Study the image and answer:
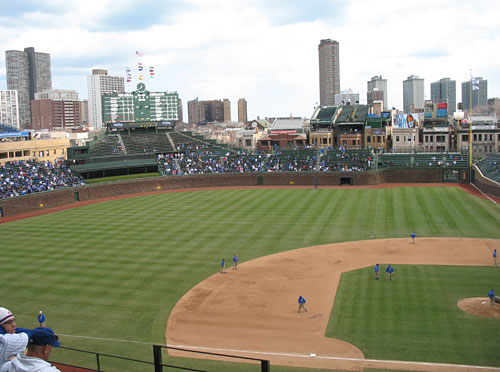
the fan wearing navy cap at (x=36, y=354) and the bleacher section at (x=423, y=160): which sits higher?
the fan wearing navy cap at (x=36, y=354)

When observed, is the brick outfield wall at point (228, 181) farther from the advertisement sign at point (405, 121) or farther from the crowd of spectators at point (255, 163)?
the advertisement sign at point (405, 121)

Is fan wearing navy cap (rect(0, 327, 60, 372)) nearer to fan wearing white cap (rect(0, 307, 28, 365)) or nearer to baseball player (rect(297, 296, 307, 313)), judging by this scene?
fan wearing white cap (rect(0, 307, 28, 365))

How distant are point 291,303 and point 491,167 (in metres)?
48.0

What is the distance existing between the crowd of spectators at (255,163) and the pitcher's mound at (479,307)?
49.4 metres

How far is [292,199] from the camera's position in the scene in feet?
199

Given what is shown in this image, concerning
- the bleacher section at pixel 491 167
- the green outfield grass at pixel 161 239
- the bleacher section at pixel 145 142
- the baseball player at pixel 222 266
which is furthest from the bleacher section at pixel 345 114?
the baseball player at pixel 222 266

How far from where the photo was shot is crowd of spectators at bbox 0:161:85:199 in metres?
59.7

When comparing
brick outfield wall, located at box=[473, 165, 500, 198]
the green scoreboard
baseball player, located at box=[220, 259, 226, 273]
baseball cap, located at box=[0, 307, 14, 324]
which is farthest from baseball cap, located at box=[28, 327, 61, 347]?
the green scoreboard

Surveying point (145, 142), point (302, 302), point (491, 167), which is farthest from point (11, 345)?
point (145, 142)

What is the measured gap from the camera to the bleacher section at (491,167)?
5808cm

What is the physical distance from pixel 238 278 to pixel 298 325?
8.08 metres

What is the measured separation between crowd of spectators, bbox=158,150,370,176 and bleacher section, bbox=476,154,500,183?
51.8ft

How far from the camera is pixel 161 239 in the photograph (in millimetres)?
41125

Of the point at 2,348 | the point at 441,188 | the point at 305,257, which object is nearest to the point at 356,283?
the point at 305,257
